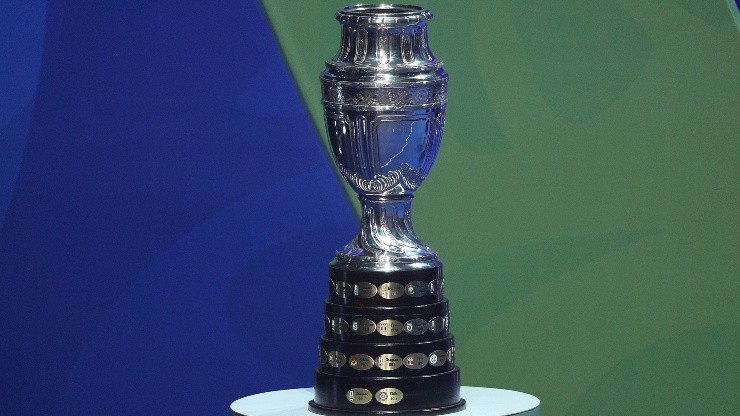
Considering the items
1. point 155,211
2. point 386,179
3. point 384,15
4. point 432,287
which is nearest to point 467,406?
point 432,287

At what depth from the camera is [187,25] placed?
11.6 feet

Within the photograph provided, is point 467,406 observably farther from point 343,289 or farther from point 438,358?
point 343,289

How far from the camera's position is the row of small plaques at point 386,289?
2477 millimetres

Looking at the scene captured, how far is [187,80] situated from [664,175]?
105 centimetres

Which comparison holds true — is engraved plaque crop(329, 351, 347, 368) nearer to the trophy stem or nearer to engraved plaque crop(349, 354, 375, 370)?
engraved plaque crop(349, 354, 375, 370)

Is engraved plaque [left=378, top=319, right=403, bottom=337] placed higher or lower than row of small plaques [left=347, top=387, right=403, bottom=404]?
higher

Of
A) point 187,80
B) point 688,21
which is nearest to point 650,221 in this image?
point 688,21

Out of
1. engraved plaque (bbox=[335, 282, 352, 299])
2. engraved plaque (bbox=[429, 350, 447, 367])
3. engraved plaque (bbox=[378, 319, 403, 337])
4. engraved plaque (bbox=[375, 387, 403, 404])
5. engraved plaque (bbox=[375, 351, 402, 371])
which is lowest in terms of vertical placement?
engraved plaque (bbox=[375, 387, 403, 404])

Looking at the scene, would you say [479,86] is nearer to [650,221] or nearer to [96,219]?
[650,221]

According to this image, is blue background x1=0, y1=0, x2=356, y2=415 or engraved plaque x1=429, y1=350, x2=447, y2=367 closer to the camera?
engraved plaque x1=429, y1=350, x2=447, y2=367

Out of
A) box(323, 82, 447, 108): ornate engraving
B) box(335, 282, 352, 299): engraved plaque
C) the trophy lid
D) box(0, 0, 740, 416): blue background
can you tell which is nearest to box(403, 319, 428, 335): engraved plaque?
box(335, 282, 352, 299): engraved plaque

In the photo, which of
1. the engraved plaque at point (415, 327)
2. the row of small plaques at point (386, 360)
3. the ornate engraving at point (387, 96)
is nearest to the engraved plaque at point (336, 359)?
the row of small plaques at point (386, 360)

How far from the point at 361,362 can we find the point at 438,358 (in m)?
0.12

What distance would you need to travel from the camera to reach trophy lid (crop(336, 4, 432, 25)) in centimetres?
246
